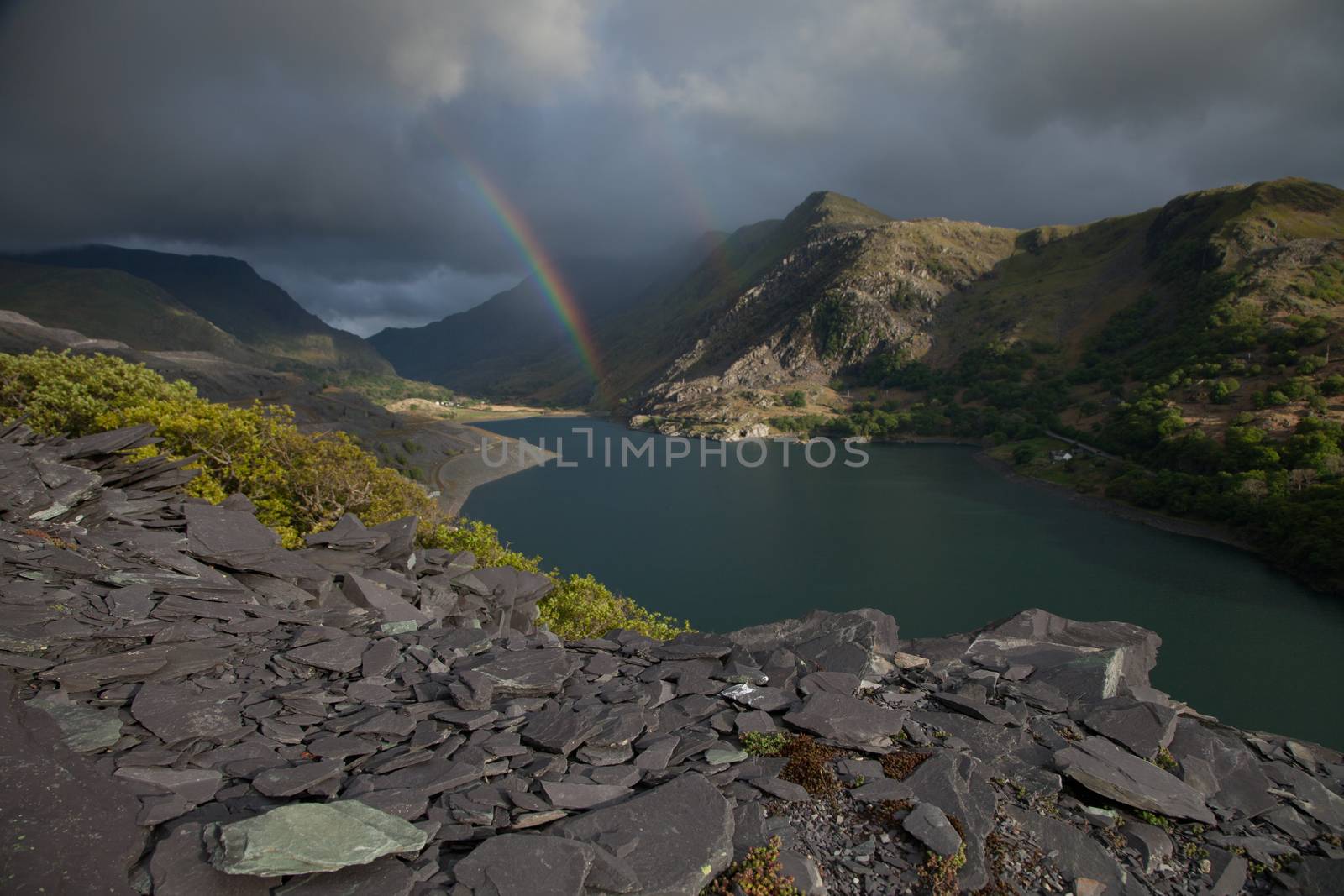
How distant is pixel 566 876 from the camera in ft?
17.8

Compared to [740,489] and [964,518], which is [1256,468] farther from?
[740,489]

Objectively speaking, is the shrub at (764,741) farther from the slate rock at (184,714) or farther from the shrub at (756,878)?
the slate rock at (184,714)

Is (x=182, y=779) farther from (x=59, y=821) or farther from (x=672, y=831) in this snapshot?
(x=672, y=831)

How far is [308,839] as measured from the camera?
527cm

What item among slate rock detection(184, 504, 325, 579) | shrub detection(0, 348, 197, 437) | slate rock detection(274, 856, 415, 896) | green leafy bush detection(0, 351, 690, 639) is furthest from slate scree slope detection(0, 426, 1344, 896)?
shrub detection(0, 348, 197, 437)

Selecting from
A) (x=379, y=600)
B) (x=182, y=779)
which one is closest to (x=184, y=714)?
(x=182, y=779)

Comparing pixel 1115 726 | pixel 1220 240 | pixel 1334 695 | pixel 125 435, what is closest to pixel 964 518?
pixel 1334 695

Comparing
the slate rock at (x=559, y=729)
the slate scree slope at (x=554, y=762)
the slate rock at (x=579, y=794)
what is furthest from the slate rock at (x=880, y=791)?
the slate rock at (x=559, y=729)

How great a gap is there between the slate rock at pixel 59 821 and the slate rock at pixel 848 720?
704cm

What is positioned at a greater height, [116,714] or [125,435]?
[125,435]

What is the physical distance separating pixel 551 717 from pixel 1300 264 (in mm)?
187065

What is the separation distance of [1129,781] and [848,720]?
3.55 m

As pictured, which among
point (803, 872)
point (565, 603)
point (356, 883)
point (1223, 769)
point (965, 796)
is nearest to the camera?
point (356, 883)

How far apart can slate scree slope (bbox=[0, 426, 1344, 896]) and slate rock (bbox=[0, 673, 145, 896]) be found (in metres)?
0.02
